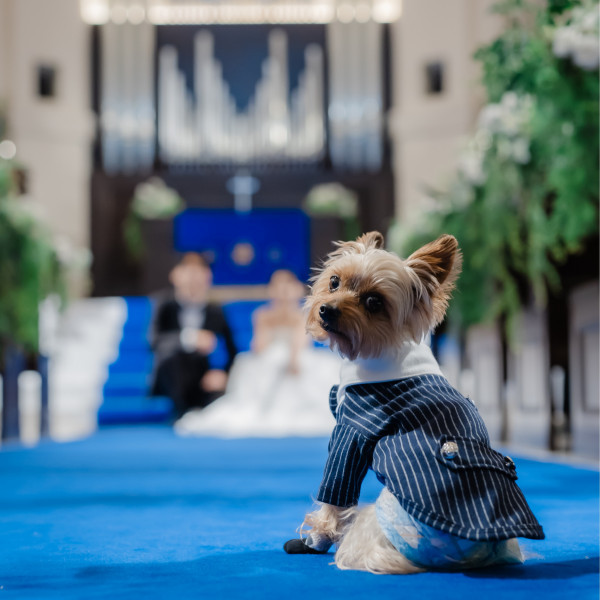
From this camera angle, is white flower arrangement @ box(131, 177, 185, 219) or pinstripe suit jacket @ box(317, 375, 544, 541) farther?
white flower arrangement @ box(131, 177, 185, 219)

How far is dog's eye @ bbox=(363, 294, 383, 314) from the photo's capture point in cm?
195

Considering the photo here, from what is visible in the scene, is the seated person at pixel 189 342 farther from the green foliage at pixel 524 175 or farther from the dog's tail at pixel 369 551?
the dog's tail at pixel 369 551

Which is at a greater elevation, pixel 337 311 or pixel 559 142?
pixel 559 142

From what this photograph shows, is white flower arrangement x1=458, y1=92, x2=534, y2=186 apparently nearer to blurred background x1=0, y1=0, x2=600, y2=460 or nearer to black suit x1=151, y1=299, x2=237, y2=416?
black suit x1=151, y1=299, x2=237, y2=416

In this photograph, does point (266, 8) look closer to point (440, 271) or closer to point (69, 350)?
point (69, 350)

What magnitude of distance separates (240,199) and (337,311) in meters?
12.1

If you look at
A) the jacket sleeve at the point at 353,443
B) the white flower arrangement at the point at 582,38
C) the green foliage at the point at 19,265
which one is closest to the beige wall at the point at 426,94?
the green foliage at the point at 19,265

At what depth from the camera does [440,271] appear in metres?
2.00

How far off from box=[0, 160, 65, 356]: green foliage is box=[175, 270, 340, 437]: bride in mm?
1706

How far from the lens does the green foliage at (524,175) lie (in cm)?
405

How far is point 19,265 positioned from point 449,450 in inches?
191

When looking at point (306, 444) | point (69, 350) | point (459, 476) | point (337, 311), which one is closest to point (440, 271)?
point (337, 311)

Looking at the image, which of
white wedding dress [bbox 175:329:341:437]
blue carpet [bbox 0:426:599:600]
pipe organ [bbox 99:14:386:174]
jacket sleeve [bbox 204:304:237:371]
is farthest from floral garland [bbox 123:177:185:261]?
blue carpet [bbox 0:426:599:600]

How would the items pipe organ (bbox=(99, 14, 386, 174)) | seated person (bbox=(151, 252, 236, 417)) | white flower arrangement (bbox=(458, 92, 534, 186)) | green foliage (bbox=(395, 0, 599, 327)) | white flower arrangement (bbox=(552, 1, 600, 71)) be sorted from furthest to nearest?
pipe organ (bbox=(99, 14, 386, 174)), seated person (bbox=(151, 252, 236, 417)), white flower arrangement (bbox=(458, 92, 534, 186)), green foliage (bbox=(395, 0, 599, 327)), white flower arrangement (bbox=(552, 1, 600, 71))
